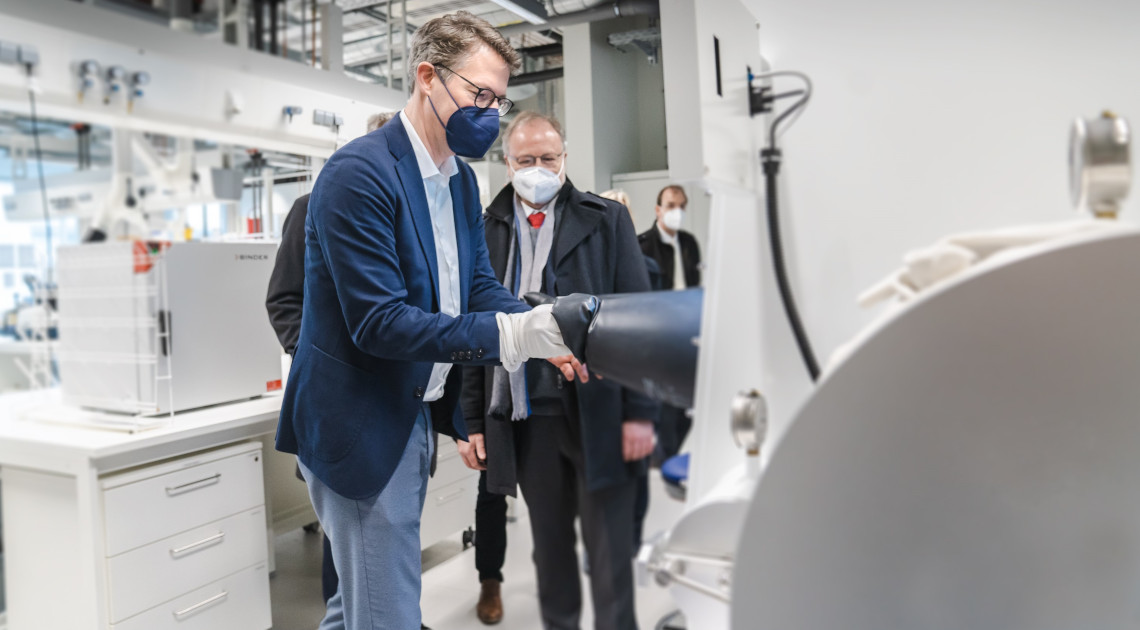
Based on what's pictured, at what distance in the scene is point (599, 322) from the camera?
1.08m

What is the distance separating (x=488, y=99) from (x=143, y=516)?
136 centimetres

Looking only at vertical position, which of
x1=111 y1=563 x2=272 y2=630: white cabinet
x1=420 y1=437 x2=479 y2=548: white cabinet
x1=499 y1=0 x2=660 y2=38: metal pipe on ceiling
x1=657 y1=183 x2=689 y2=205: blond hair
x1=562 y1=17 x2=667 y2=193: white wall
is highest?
x1=499 y1=0 x2=660 y2=38: metal pipe on ceiling

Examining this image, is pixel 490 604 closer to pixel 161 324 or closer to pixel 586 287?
pixel 586 287

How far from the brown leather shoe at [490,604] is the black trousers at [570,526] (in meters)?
0.14

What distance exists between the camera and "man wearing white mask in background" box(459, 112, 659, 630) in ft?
3.31

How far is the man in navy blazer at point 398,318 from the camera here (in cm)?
117

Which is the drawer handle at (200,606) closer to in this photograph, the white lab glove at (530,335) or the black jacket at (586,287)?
the black jacket at (586,287)

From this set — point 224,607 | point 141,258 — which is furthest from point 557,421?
point 224,607

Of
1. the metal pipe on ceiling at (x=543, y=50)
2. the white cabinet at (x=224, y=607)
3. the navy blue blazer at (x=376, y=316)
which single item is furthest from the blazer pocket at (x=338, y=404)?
the white cabinet at (x=224, y=607)

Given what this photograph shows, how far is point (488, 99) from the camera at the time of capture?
122cm

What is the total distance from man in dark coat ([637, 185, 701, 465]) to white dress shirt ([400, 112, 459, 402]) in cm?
42

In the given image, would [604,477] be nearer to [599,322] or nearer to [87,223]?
[599,322]

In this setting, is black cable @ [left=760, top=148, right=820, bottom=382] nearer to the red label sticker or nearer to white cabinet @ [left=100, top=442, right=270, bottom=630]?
the red label sticker

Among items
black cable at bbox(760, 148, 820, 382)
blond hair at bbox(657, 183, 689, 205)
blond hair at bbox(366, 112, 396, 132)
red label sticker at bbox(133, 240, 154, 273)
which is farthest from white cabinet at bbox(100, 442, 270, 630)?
black cable at bbox(760, 148, 820, 382)
